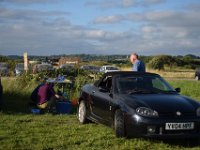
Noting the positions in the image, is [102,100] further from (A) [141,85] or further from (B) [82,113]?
(B) [82,113]

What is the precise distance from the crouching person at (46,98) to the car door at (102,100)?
256cm

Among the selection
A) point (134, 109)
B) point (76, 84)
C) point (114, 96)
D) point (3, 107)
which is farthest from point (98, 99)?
point (76, 84)

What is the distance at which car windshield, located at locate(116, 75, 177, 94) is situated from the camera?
9.37 metres

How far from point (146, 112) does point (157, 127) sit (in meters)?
0.36

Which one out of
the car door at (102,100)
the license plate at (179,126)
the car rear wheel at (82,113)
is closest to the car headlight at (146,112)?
the license plate at (179,126)

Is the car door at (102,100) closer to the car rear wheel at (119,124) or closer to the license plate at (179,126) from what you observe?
the car rear wheel at (119,124)

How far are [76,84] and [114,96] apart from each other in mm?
8486

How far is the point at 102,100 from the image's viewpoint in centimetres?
A: 975

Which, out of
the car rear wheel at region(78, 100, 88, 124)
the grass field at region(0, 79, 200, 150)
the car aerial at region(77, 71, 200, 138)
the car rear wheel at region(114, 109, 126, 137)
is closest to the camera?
the grass field at region(0, 79, 200, 150)

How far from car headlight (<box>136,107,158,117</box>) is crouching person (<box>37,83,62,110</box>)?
4890 millimetres

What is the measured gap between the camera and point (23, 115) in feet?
39.3

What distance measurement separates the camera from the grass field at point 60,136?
7984 mm

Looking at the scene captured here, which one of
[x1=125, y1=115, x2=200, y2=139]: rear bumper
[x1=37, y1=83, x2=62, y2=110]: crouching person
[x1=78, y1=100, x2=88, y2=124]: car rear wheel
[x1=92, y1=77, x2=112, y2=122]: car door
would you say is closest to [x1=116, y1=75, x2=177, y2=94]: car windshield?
[x1=92, y1=77, x2=112, y2=122]: car door

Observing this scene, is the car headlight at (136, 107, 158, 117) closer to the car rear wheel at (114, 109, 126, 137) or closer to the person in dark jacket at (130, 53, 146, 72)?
the car rear wheel at (114, 109, 126, 137)
